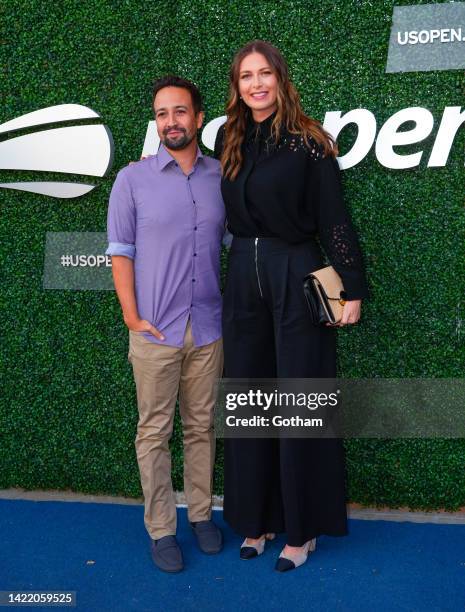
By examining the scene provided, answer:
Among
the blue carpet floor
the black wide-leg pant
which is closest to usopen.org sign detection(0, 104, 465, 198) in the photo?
the black wide-leg pant

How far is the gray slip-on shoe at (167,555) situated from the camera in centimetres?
275

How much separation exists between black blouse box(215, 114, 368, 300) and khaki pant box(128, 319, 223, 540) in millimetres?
524

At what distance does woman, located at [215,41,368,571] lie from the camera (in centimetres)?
254

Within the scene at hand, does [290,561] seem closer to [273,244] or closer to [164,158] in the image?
[273,244]

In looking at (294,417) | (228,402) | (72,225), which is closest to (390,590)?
(294,417)

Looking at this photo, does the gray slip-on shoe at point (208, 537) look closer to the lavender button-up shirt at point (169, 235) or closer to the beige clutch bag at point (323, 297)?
the lavender button-up shirt at point (169, 235)

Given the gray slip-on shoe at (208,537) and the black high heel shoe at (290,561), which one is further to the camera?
the gray slip-on shoe at (208,537)

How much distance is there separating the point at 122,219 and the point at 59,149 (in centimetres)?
86

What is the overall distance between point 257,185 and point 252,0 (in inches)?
40.9

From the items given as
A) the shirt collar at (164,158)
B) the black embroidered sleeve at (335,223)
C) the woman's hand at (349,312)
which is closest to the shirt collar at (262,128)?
the black embroidered sleeve at (335,223)

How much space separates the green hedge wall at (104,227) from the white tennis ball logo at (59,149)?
53 millimetres

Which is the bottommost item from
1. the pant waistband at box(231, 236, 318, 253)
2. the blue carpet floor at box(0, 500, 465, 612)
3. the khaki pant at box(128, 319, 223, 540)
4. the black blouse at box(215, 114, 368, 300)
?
the blue carpet floor at box(0, 500, 465, 612)

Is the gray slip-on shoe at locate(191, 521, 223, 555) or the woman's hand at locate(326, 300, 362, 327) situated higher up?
the woman's hand at locate(326, 300, 362, 327)

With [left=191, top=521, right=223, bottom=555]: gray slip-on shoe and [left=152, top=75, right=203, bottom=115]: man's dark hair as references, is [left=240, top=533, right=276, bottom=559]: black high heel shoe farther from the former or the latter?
[left=152, top=75, right=203, bottom=115]: man's dark hair
